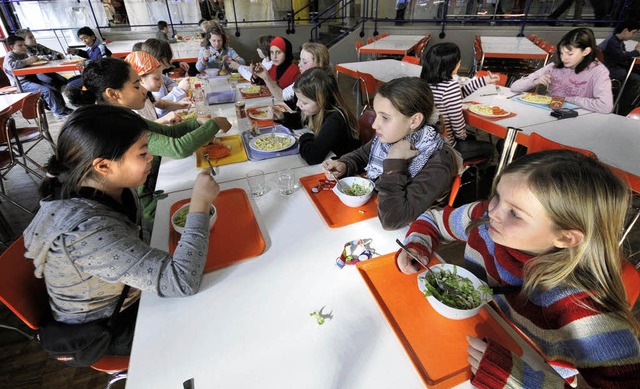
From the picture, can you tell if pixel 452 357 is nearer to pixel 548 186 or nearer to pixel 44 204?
pixel 548 186

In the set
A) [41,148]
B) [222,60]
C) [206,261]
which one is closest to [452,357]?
[206,261]

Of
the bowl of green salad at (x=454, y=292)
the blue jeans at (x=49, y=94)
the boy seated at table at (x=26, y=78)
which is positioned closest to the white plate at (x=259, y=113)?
the bowl of green salad at (x=454, y=292)

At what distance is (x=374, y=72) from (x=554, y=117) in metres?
2.30

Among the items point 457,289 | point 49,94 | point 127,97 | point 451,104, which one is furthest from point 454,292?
point 49,94

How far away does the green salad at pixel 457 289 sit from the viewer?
→ 0.92 m

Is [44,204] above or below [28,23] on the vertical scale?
below

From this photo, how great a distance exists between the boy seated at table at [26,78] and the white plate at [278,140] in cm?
525

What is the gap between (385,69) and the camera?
423 centimetres

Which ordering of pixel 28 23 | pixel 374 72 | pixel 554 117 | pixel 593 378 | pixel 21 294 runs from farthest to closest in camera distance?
pixel 28 23 < pixel 374 72 < pixel 554 117 < pixel 21 294 < pixel 593 378

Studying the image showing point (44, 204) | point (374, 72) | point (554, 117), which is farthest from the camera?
point (374, 72)

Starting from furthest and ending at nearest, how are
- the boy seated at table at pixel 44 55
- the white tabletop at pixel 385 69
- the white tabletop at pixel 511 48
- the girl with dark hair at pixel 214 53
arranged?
the boy seated at table at pixel 44 55 < the white tabletop at pixel 511 48 < the girl with dark hair at pixel 214 53 < the white tabletop at pixel 385 69

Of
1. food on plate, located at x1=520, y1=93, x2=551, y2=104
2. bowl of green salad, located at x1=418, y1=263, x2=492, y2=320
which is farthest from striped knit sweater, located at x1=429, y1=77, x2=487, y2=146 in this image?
bowl of green salad, located at x1=418, y1=263, x2=492, y2=320

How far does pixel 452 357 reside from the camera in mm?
809

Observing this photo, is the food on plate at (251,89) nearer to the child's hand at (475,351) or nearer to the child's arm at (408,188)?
the child's arm at (408,188)
